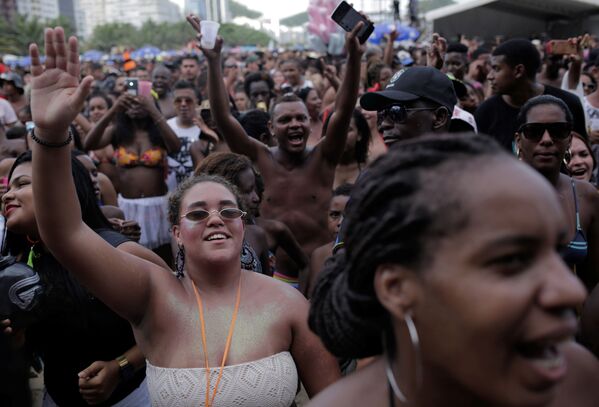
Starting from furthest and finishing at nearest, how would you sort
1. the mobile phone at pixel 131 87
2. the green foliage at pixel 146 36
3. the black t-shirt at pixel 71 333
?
the green foliage at pixel 146 36 → the mobile phone at pixel 131 87 → the black t-shirt at pixel 71 333

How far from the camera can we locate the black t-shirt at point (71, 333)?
2.97m

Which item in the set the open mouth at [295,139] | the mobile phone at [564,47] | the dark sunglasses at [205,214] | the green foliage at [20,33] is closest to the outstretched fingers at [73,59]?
the dark sunglasses at [205,214]

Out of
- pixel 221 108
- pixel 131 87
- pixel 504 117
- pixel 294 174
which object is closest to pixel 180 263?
pixel 221 108

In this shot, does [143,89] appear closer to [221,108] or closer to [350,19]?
[221,108]

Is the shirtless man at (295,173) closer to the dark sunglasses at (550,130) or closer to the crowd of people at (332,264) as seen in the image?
the crowd of people at (332,264)

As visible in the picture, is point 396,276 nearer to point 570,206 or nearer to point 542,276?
point 542,276

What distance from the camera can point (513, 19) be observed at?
69.4 ft

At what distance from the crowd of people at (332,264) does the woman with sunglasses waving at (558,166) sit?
1 cm

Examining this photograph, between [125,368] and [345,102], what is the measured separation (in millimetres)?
2326

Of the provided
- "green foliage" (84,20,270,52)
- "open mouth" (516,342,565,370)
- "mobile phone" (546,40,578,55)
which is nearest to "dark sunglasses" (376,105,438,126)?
"open mouth" (516,342,565,370)

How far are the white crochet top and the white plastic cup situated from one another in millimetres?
2588

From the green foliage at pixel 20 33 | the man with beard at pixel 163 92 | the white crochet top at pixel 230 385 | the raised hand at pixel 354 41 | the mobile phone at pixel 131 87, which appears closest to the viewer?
the white crochet top at pixel 230 385

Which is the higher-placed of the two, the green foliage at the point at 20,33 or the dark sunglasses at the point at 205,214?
the green foliage at the point at 20,33

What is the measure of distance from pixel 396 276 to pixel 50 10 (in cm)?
17079
